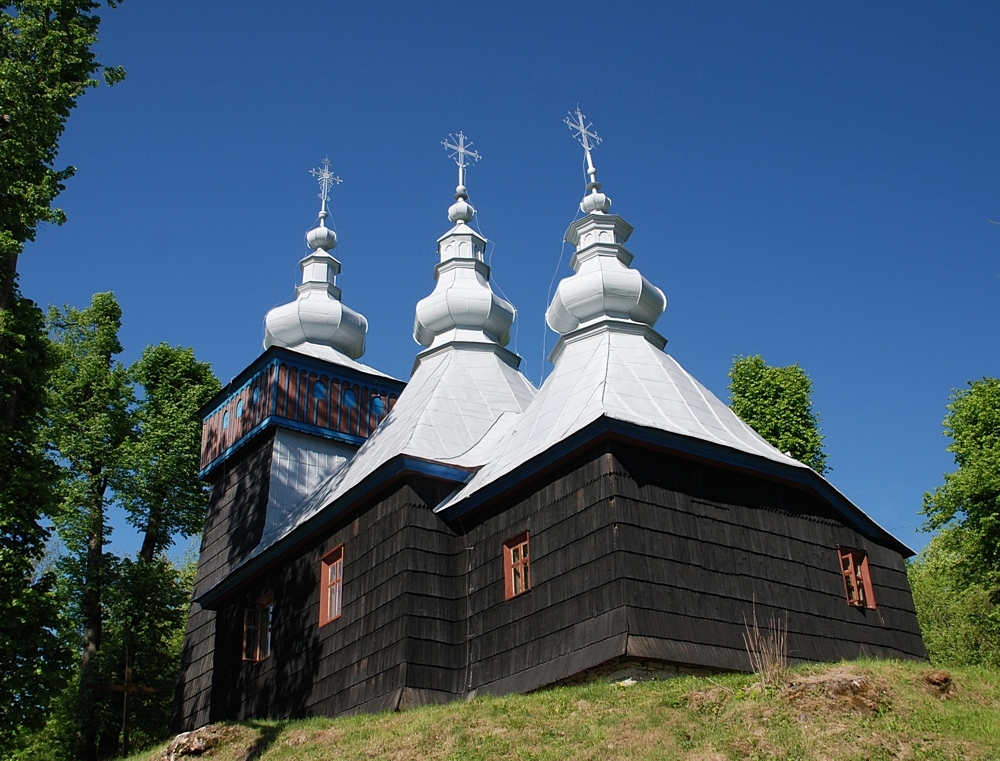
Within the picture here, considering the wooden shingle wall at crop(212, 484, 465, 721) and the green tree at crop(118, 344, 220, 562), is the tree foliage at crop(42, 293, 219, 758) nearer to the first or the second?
the green tree at crop(118, 344, 220, 562)

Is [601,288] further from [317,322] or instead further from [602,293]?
[317,322]

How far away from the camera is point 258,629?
21547mm

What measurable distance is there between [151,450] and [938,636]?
23272 millimetres

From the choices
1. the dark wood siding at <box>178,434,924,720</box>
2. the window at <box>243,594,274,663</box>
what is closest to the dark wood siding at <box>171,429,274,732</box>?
the window at <box>243,594,274,663</box>

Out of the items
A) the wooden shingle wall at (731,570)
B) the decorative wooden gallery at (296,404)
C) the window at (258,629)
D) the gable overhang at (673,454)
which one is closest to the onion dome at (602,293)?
the gable overhang at (673,454)

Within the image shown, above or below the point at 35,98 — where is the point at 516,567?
below

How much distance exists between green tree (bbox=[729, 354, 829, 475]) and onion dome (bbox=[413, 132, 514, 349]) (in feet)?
28.4

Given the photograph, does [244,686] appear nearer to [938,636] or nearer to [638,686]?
[638,686]

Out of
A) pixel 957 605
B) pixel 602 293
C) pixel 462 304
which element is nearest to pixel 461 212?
pixel 462 304

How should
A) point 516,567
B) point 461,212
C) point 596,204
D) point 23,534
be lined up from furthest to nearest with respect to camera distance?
point 461,212 → point 596,204 → point 516,567 → point 23,534

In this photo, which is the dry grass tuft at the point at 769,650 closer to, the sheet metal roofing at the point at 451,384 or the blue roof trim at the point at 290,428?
the sheet metal roofing at the point at 451,384

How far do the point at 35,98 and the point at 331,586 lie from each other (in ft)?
30.1

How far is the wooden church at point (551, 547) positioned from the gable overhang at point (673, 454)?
0.03 metres

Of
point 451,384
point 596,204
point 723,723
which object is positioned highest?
point 596,204
